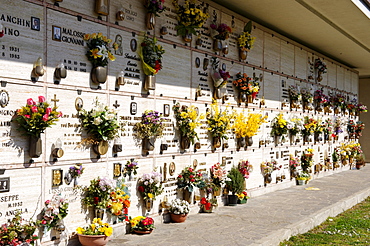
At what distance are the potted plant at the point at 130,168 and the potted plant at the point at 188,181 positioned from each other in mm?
1281

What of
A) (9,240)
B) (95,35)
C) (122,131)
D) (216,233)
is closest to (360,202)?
(216,233)

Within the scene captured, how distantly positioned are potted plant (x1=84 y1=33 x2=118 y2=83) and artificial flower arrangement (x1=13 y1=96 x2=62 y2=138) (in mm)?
1060

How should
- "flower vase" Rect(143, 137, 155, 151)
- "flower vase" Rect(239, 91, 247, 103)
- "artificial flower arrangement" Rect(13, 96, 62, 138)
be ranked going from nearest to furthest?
1. "artificial flower arrangement" Rect(13, 96, 62, 138)
2. "flower vase" Rect(143, 137, 155, 151)
3. "flower vase" Rect(239, 91, 247, 103)

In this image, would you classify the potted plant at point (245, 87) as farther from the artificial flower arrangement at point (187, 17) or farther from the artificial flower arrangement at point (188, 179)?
the artificial flower arrangement at point (188, 179)

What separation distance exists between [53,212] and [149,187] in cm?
192

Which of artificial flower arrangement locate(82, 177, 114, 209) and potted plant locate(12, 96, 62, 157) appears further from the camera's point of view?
artificial flower arrangement locate(82, 177, 114, 209)

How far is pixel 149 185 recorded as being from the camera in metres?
6.98

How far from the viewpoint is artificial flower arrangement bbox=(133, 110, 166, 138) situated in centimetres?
700

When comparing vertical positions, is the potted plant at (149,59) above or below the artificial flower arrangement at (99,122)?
above

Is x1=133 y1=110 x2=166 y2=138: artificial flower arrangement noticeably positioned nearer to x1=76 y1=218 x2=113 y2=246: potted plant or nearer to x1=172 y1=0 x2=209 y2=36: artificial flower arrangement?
x1=76 y1=218 x2=113 y2=246: potted plant

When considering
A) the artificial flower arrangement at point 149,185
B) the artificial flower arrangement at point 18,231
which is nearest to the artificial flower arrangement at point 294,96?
the artificial flower arrangement at point 149,185

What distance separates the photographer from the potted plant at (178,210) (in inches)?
293

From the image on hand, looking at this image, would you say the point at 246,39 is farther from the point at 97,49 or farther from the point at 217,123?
the point at 97,49

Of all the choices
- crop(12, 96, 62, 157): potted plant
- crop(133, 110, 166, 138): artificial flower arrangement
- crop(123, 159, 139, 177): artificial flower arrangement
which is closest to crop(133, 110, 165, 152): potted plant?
crop(133, 110, 166, 138): artificial flower arrangement
